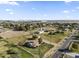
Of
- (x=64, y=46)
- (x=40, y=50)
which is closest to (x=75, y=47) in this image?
(x=64, y=46)

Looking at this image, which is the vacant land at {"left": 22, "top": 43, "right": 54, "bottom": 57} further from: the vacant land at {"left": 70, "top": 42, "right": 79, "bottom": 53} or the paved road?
the vacant land at {"left": 70, "top": 42, "right": 79, "bottom": 53}

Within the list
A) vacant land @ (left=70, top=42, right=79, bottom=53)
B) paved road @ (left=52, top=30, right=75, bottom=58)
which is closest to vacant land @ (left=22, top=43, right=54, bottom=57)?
paved road @ (left=52, top=30, right=75, bottom=58)

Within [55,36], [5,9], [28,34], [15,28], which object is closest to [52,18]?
[55,36]

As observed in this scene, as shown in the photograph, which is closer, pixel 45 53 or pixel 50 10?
pixel 45 53

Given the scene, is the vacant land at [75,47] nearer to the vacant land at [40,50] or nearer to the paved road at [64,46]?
the paved road at [64,46]

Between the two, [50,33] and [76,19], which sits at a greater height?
[76,19]

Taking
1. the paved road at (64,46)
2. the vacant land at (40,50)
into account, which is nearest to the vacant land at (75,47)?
the paved road at (64,46)

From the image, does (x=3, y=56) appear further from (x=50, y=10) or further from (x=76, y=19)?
(x=76, y=19)

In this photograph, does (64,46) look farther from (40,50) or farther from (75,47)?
(40,50)

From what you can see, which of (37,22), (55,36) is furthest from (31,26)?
(55,36)

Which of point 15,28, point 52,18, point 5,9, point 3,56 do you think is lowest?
point 3,56
